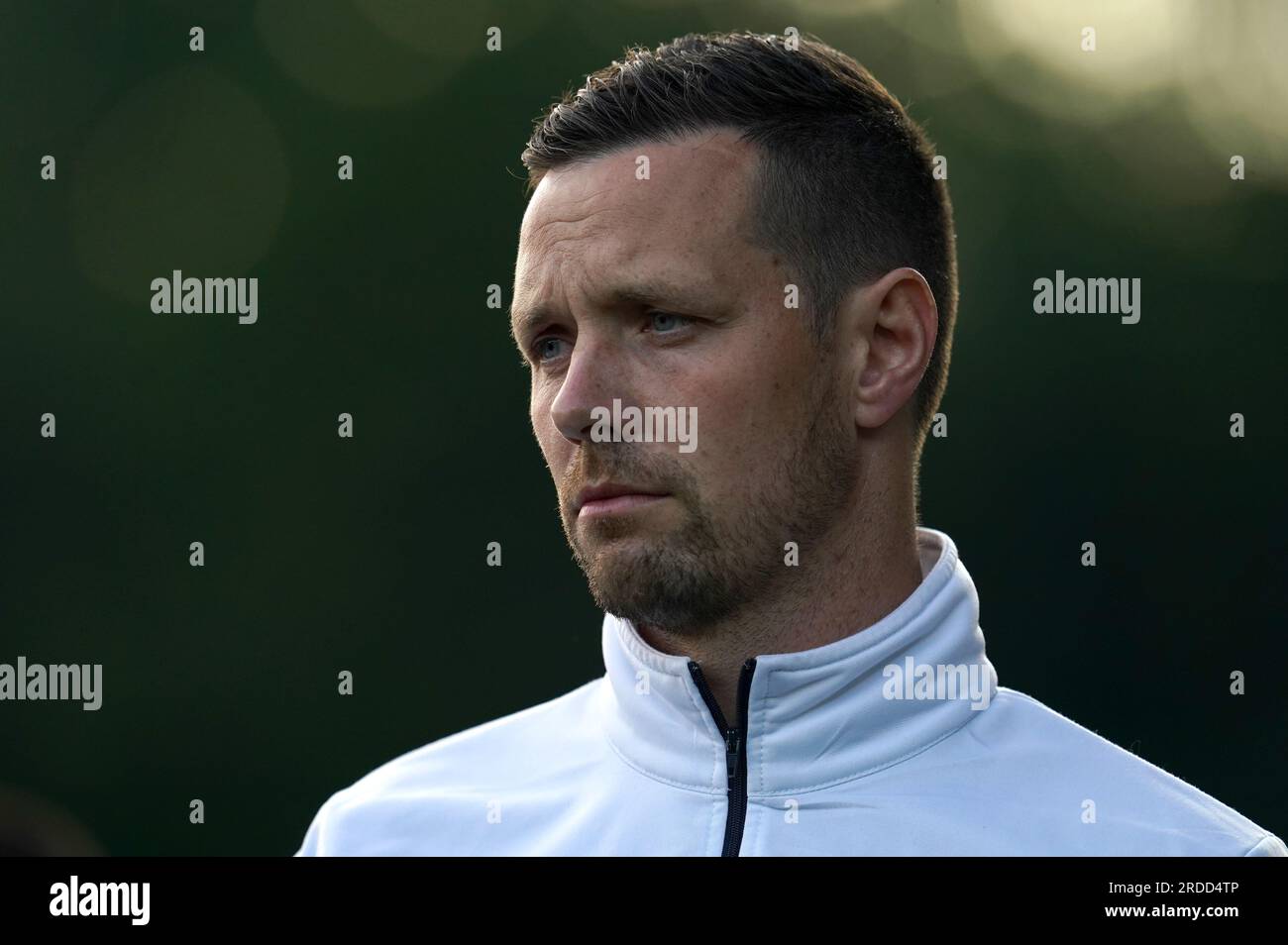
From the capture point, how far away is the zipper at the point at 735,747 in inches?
106

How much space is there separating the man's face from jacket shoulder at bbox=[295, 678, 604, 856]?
0.51m

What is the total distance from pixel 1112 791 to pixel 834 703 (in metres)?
0.56

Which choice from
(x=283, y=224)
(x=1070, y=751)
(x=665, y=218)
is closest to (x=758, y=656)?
(x=1070, y=751)

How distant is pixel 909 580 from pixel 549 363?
0.86 metres

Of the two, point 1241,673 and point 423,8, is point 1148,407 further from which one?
point 423,8

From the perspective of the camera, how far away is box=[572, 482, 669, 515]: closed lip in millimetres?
2742

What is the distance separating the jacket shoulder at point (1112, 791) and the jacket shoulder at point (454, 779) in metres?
0.86

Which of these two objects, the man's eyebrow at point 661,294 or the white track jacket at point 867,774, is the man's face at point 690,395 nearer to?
the man's eyebrow at point 661,294

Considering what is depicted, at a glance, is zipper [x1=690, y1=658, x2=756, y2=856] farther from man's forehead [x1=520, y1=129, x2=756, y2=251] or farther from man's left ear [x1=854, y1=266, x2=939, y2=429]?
man's forehead [x1=520, y1=129, x2=756, y2=251]

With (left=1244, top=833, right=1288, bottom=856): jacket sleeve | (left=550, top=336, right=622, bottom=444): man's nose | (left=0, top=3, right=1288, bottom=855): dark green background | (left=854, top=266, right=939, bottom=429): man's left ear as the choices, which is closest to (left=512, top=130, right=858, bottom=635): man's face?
(left=550, top=336, right=622, bottom=444): man's nose

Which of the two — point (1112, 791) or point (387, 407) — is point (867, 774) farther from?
point (387, 407)

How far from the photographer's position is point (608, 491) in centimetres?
277

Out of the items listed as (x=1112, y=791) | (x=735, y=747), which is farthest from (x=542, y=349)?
(x=1112, y=791)

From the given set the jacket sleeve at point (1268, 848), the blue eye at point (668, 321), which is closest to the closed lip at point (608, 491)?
the blue eye at point (668, 321)
